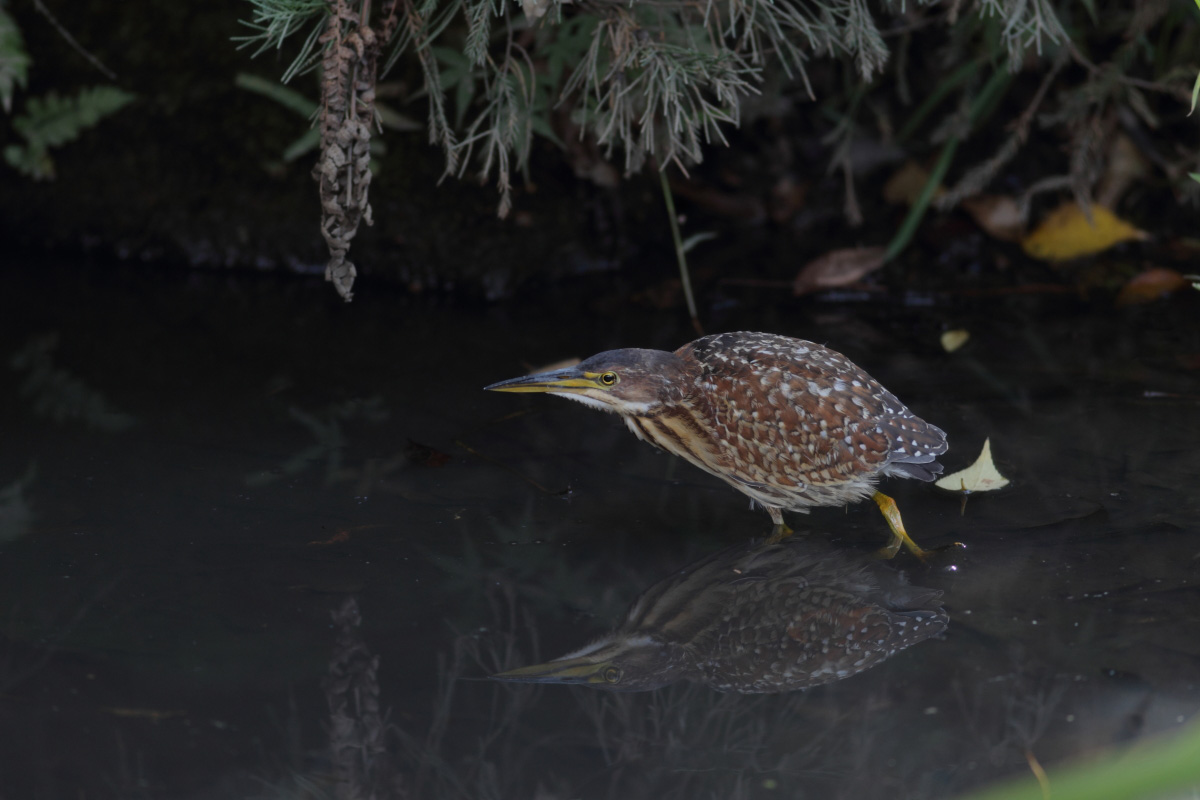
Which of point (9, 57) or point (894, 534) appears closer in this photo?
point (894, 534)

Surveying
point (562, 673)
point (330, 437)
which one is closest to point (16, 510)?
point (330, 437)

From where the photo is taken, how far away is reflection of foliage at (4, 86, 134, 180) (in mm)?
6188

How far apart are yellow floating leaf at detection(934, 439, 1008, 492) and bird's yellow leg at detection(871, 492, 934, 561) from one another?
34 cm

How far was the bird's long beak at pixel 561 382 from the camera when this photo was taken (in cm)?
382

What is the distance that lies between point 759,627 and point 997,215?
3.96 metres

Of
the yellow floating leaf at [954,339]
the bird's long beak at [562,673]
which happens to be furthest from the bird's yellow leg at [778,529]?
the yellow floating leaf at [954,339]

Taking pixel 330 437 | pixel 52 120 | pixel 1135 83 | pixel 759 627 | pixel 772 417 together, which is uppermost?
pixel 52 120

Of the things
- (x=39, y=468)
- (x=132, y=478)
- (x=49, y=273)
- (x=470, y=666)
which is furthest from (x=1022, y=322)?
(x=49, y=273)

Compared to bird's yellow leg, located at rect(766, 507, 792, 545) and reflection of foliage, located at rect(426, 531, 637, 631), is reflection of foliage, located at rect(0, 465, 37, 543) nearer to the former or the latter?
reflection of foliage, located at rect(426, 531, 637, 631)

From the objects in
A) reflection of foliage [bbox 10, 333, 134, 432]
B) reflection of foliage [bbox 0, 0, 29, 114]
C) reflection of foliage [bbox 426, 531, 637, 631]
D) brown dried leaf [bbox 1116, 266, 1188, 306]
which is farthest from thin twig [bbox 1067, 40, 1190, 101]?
reflection of foliage [bbox 0, 0, 29, 114]

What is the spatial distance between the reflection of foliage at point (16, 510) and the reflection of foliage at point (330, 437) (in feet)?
2.49

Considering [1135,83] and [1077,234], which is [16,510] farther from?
[1135,83]

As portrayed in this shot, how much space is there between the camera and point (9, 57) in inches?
221

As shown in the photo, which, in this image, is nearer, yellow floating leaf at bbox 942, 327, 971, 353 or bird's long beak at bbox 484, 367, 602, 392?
bird's long beak at bbox 484, 367, 602, 392
